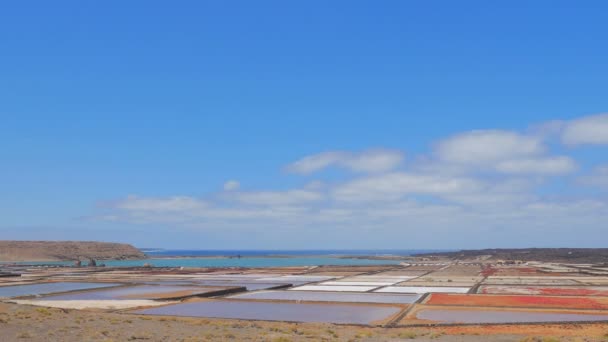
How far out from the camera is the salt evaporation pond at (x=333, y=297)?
33125 mm

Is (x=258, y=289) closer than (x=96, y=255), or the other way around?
(x=258, y=289)

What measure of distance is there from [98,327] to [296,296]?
57.4ft

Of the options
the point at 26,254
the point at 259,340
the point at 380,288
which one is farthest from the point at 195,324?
the point at 26,254

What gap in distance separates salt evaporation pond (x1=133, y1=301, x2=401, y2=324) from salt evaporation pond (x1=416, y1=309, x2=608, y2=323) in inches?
88.7

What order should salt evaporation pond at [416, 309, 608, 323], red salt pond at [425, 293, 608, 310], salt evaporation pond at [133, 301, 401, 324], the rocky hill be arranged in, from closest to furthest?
salt evaporation pond at [416, 309, 608, 323] < salt evaporation pond at [133, 301, 401, 324] < red salt pond at [425, 293, 608, 310] < the rocky hill

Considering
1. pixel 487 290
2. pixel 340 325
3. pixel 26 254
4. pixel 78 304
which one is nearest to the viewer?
pixel 340 325

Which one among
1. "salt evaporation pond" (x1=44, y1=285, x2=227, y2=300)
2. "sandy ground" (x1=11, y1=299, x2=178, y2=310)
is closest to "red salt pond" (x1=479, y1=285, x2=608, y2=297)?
"salt evaporation pond" (x1=44, y1=285, x2=227, y2=300)

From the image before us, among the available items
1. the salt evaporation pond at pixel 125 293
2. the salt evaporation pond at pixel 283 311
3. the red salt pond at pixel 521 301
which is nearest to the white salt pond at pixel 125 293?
the salt evaporation pond at pixel 125 293

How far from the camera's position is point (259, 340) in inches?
715

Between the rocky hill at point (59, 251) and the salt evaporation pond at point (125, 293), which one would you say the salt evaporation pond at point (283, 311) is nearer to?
the salt evaporation pond at point (125, 293)

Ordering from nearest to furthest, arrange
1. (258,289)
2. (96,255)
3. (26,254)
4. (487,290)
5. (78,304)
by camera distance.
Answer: (78,304), (487,290), (258,289), (26,254), (96,255)

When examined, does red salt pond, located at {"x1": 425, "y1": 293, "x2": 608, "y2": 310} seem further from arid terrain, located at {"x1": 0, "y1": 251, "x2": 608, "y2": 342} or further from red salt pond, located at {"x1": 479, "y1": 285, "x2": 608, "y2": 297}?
red salt pond, located at {"x1": 479, "y1": 285, "x2": 608, "y2": 297}

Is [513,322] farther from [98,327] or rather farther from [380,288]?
[380,288]

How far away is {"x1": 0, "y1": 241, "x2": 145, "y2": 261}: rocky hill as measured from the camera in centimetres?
14588
